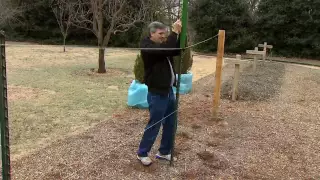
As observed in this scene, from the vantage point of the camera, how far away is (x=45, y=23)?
22.5 metres

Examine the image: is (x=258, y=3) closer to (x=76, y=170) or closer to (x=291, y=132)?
(x=291, y=132)

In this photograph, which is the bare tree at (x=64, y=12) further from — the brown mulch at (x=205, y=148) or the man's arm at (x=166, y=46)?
the man's arm at (x=166, y=46)

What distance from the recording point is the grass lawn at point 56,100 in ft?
13.4

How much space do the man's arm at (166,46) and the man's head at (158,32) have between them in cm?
4

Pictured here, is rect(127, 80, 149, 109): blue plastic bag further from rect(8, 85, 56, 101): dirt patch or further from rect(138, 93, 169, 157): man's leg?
rect(138, 93, 169, 157): man's leg

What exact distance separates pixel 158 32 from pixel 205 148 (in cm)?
147

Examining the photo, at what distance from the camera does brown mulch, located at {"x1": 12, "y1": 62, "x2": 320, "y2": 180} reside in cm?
302

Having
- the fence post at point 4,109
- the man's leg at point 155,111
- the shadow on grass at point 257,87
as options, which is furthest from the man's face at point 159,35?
the shadow on grass at point 257,87

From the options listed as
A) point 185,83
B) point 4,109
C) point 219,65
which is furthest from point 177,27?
point 185,83

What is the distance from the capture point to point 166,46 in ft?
9.30

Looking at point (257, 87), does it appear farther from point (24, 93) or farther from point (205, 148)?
point (24, 93)

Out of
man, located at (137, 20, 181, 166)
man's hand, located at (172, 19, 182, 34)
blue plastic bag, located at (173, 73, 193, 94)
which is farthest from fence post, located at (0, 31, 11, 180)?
blue plastic bag, located at (173, 73, 193, 94)

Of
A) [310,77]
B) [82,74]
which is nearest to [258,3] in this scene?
[310,77]

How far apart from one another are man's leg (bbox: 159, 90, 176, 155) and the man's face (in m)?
0.50
